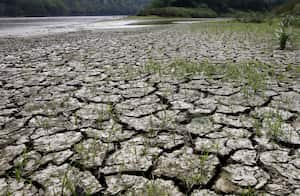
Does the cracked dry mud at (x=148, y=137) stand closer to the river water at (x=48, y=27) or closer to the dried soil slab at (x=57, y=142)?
the dried soil slab at (x=57, y=142)

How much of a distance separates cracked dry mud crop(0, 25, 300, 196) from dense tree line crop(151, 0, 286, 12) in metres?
70.5

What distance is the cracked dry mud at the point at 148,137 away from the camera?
1479 millimetres

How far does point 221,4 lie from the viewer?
73688 millimetres

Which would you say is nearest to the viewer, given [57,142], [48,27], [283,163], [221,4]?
[283,163]

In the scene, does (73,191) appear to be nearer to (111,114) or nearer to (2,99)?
(111,114)

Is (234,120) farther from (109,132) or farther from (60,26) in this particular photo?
(60,26)

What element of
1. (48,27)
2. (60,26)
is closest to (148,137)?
(48,27)

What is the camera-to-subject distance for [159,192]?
1.39 metres

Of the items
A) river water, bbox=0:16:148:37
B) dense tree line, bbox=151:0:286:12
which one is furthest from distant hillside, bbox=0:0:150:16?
river water, bbox=0:16:148:37

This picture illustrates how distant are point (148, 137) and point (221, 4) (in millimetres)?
79675

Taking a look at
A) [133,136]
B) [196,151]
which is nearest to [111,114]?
[133,136]

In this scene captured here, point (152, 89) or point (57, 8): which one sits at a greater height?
point (57, 8)

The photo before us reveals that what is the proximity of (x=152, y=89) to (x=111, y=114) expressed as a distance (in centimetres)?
91

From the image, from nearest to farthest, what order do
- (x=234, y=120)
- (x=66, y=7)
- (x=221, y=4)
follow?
(x=234, y=120), (x=221, y=4), (x=66, y=7)
